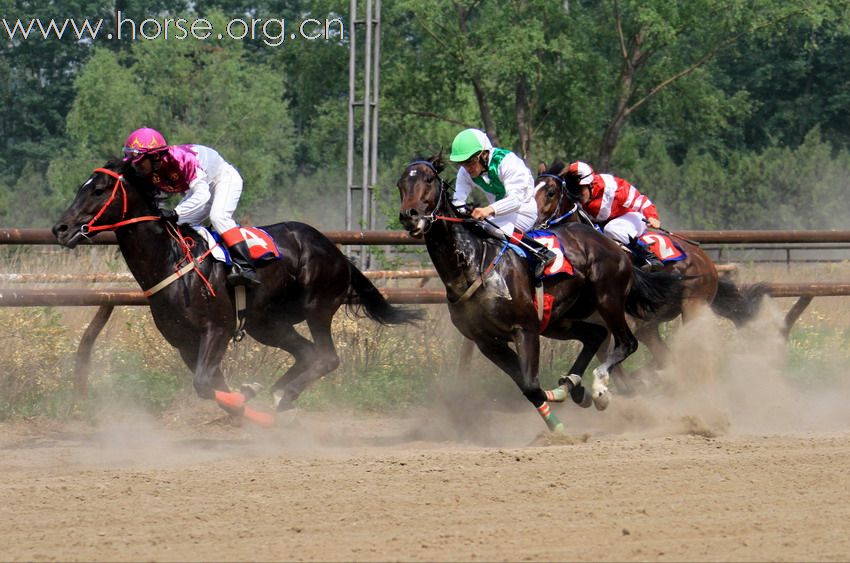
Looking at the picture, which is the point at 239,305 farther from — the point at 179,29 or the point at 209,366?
the point at 179,29

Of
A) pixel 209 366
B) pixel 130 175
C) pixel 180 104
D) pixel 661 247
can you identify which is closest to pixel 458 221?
pixel 209 366

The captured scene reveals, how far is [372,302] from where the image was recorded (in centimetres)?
979

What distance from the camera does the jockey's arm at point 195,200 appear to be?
28.4 feet

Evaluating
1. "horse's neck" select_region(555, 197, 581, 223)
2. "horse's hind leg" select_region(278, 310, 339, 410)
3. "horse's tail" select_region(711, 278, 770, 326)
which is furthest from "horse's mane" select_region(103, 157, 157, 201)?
"horse's tail" select_region(711, 278, 770, 326)

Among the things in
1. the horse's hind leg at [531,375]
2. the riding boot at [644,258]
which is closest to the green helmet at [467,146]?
the horse's hind leg at [531,375]

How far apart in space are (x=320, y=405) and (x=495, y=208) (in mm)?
2839

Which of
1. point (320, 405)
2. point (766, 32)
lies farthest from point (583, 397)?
point (766, 32)

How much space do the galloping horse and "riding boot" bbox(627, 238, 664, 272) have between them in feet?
1.08

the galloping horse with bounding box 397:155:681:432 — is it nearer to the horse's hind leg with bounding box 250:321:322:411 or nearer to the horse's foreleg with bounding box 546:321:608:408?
the horse's foreleg with bounding box 546:321:608:408

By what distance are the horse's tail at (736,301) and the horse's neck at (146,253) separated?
16.4 ft

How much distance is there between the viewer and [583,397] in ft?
30.1

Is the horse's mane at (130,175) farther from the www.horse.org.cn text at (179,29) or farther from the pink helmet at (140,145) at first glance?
the www.horse.org.cn text at (179,29)

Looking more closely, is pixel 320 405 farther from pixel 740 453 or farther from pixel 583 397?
pixel 740 453

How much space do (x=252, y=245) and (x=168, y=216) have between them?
0.67 m
